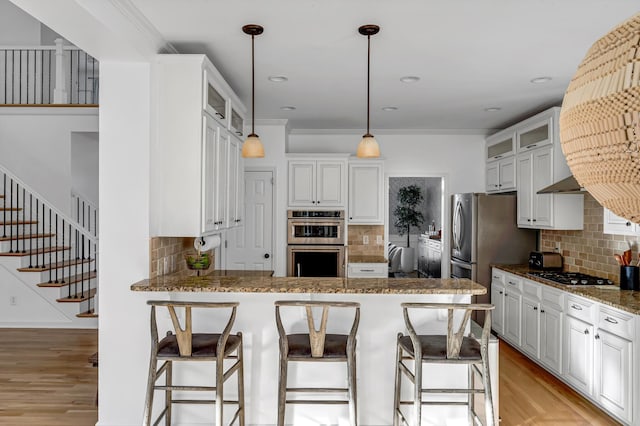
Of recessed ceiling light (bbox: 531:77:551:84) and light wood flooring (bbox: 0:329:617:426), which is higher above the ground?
recessed ceiling light (bbox: 531:77:551:84)

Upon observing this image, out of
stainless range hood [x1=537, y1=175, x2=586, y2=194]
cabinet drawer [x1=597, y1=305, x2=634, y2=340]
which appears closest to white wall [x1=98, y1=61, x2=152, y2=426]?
cabinet drawer [x1=597, y1=305, x2=634, y2=340]

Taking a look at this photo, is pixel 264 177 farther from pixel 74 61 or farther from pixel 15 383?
pixel 74 61

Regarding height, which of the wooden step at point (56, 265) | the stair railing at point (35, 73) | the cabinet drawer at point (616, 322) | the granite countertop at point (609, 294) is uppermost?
the stair railing at point (35, 73)

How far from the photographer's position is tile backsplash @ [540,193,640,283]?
413cm

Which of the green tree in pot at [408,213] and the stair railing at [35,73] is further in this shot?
the green tree in pot at [408,213]

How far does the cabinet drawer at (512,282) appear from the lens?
4684 millimetres

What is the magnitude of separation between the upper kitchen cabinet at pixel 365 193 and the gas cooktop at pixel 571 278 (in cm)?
212

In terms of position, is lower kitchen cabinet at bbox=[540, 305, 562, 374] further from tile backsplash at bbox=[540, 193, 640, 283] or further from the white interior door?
the white interior door

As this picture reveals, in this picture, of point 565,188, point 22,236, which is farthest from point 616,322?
point 22,236

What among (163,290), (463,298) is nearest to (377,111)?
(463,298)

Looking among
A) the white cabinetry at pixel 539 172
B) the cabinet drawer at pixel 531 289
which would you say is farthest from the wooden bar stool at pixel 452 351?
the white cabinetry at pixel 539 172

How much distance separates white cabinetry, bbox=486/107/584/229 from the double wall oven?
2.15 metres

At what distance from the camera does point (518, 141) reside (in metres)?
→ 5.30

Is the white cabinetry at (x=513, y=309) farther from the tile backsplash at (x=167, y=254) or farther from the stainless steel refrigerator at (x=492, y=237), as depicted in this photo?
the tile backsplash at (x=167, y=254)
